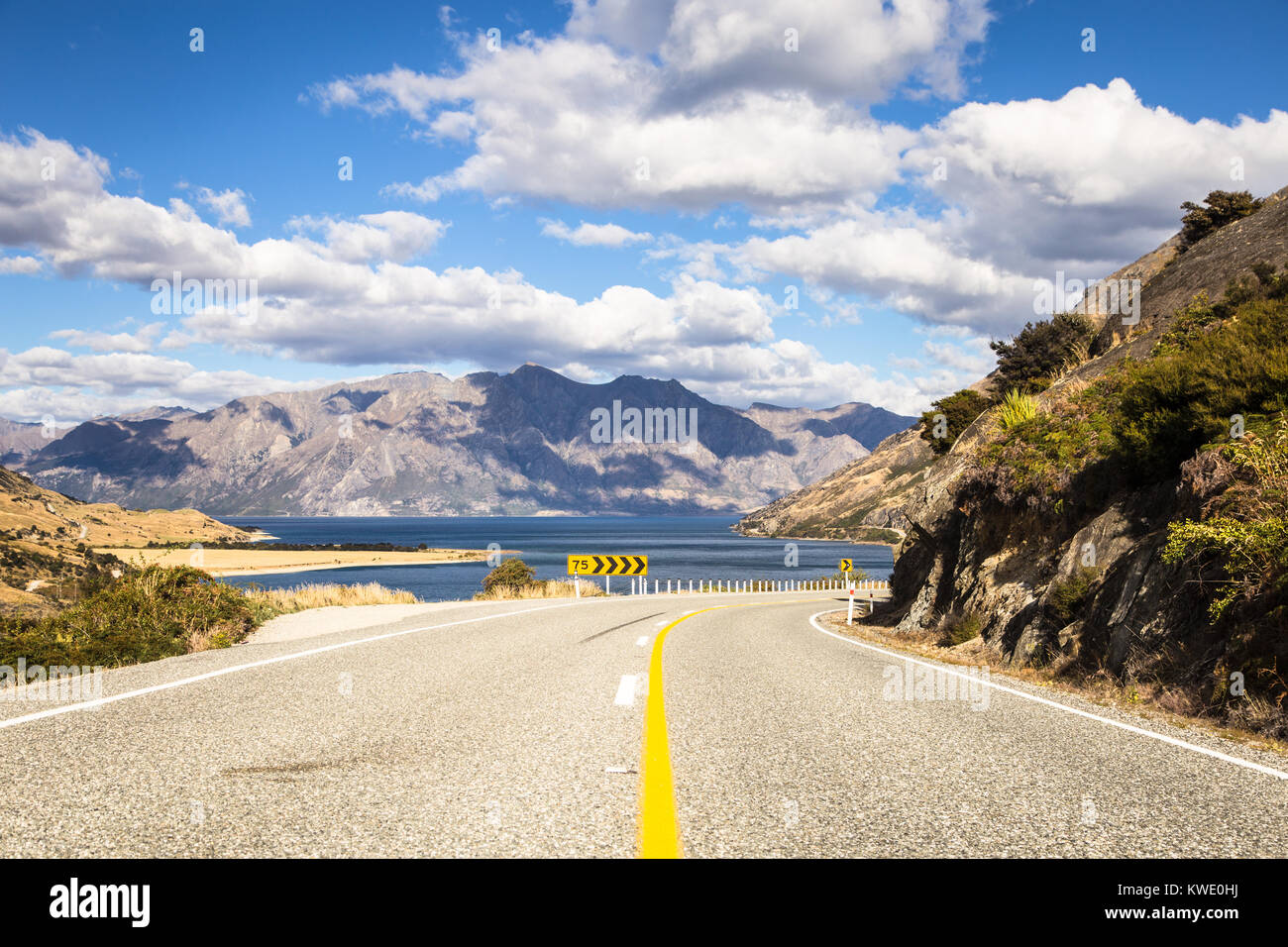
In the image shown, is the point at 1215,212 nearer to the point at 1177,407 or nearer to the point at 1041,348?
the point at 1041,348

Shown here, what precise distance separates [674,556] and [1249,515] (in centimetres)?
13012

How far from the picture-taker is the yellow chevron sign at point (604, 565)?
34.2 meters

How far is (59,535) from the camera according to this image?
295 ft

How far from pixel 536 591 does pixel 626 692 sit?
93.4 feet

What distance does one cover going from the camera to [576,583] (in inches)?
1357

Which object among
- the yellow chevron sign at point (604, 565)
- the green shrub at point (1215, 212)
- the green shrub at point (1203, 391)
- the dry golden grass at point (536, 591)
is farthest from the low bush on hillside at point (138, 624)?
the green shrub at point (1215, 212)

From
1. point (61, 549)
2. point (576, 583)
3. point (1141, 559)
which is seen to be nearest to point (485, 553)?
point (61, 549)

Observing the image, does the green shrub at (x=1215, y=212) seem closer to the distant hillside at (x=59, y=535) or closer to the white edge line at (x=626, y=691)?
the white edge line at (x=626, y=691)

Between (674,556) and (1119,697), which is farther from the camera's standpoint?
(674,556)

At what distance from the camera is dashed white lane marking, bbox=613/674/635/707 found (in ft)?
25.9

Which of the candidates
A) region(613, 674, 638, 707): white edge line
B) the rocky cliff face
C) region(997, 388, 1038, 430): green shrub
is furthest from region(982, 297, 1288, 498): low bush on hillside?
region(613, 674, 638, 707): white edge line

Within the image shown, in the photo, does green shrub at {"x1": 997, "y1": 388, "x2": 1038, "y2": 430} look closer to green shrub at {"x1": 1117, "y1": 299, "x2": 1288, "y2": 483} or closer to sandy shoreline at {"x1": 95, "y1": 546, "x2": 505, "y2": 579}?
green shrub at {"x1": 1117, "y1": 299, "x2": 1288, "y2": 483}

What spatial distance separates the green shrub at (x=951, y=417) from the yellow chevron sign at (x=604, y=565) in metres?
13.2
